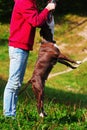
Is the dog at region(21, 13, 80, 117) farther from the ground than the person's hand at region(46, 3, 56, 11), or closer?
closer

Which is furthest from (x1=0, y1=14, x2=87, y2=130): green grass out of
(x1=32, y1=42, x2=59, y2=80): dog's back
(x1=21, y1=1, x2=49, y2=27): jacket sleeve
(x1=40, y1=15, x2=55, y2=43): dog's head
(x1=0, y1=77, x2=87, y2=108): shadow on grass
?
(x1=21, y1=1, x2=49, y2=27): jacket sleeve

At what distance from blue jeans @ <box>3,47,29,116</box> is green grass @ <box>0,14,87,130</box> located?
0.23m

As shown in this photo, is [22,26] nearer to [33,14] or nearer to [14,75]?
[33,14]

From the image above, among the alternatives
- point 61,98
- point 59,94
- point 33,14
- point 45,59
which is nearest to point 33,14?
point 33,14

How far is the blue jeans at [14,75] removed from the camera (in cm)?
974

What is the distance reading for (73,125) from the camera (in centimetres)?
986

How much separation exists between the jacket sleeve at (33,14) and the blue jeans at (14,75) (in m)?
0.62

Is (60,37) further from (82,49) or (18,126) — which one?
(18,126)

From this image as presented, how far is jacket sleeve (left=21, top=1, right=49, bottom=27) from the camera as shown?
370 inches

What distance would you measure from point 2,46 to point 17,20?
2924 cm

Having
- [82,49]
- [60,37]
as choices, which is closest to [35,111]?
[82,49]

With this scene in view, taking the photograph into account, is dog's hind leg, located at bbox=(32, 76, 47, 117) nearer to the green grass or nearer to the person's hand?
the green grass

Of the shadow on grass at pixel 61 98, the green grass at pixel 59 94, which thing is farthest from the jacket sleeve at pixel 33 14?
the shadow on grass at pixel 61 98

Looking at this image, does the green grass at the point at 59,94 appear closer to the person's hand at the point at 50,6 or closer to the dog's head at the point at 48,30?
the dog's head at the point at 48,30
